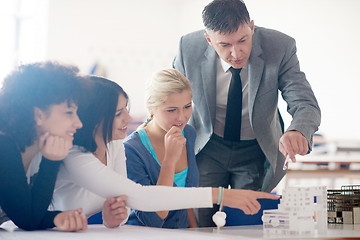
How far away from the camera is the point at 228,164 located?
2.49 metres

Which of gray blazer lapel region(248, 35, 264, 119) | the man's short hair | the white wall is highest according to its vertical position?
the white wall

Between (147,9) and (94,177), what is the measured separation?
653 centimetres

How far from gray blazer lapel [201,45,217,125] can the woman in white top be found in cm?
71

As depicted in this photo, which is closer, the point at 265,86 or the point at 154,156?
the point at 154,156

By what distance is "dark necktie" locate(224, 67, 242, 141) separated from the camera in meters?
2.46

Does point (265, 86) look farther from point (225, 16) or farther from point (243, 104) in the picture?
point (225, 16)

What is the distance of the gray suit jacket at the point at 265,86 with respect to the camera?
2397mm

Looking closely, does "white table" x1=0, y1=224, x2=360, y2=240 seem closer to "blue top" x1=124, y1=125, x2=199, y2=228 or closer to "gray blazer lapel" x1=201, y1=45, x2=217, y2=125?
"blue top" x1=124, y1=125, x2=199, y2=228

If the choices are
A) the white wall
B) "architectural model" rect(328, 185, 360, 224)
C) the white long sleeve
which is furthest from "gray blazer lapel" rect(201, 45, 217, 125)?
the white wall

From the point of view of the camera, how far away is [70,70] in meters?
1.64

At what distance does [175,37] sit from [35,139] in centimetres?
667

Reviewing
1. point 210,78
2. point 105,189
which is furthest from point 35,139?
point 210,78

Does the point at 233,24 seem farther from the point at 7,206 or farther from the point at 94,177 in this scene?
the point at 7,206

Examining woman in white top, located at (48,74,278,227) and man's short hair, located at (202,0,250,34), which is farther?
man's short hair, located at (202,0,250,34)
